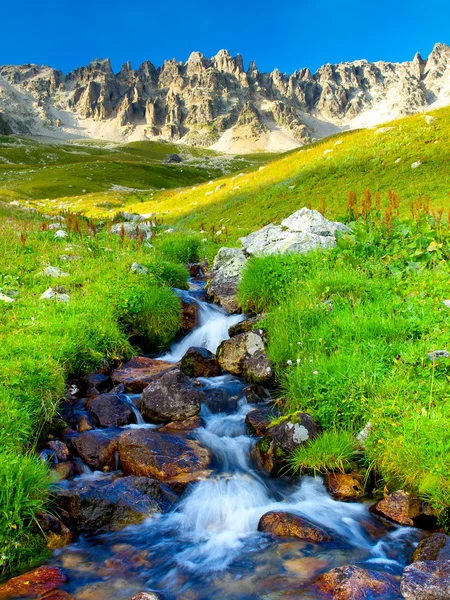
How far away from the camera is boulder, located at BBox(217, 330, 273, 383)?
394 inches

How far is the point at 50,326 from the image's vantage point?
10.4 meters

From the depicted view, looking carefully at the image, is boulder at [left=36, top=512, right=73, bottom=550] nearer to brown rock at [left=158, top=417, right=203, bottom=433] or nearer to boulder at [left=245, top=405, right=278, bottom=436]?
brown rock at [left=158, top=417, right=203, bottom=433]

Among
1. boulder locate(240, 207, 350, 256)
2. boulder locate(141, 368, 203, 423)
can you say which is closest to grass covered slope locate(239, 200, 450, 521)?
boulder locate(240, 207, 350, 256)

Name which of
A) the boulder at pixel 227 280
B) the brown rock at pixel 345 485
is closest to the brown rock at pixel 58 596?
the brown rock at pixel 345 485

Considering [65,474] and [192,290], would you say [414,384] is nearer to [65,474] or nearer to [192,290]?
[65,474]

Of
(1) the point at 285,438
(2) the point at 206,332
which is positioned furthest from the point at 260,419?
(2) the point at 206,332

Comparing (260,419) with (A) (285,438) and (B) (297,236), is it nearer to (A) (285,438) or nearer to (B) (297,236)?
(A) (285,438)

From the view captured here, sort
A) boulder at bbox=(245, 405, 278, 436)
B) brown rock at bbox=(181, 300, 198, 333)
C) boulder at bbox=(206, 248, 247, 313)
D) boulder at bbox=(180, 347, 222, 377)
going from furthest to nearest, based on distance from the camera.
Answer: boulder at bbox=(206, 248, 247, 313)
brown rock at bbox=(181, 300, 198, 333)
boulder at bbox=(180, 347, 222, 377)
boulder at bbox=(245, 405, 278, 436)

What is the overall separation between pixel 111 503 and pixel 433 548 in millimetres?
4330

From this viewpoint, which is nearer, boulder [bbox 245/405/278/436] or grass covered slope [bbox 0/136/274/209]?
boulder [bbox 245/405/278/436]

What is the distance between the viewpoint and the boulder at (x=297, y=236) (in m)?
16.0

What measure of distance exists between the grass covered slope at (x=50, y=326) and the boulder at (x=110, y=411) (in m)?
0.79

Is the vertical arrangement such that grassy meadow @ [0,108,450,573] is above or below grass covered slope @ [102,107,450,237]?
below

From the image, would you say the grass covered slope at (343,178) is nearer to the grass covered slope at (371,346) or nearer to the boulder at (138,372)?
the grass covered slope at (371,346)
